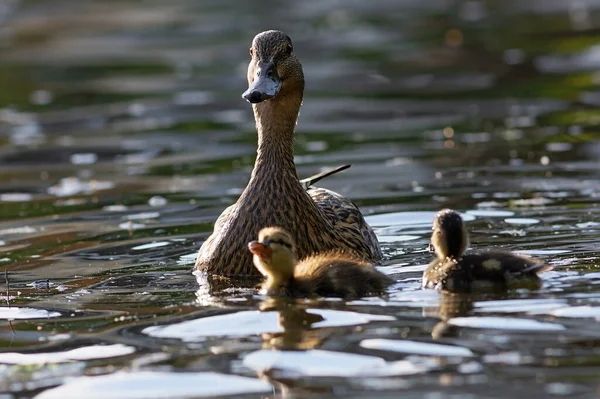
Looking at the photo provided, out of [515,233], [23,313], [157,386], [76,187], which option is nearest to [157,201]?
[76,187]

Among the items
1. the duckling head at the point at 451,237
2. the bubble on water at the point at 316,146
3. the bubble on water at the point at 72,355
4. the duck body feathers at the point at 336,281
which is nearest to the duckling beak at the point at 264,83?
the duck body feathers at the point at 336,281

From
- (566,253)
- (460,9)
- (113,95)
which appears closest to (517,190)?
(566,253)

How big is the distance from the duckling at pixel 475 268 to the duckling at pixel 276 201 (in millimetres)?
1277

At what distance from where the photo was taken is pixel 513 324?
633 centimetres

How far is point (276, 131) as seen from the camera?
8766 mm

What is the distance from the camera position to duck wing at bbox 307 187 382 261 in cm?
871

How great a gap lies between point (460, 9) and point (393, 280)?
1794 cm

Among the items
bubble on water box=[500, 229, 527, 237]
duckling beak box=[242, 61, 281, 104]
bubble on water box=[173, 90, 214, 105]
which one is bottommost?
bubble on water box=[500, 229, 527, 237]

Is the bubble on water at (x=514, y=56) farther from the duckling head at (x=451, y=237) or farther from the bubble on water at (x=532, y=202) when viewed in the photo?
the duckling head at (x=451, y=237)

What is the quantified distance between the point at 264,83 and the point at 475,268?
208 cm

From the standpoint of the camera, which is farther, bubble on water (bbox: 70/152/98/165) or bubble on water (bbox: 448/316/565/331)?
bubble on water (bbox: 70/152/98/165)

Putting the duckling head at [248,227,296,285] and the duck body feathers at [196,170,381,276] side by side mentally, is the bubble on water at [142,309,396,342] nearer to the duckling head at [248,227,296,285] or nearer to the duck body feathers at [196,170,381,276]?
the duckling head at [248,227,296,285]

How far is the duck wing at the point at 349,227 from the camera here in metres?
8.71

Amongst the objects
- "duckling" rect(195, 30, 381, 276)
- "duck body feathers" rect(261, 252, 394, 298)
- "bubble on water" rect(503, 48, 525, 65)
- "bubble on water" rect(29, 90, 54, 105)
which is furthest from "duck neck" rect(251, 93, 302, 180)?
"bubble on water" rect(503, 48, 525, 65)
